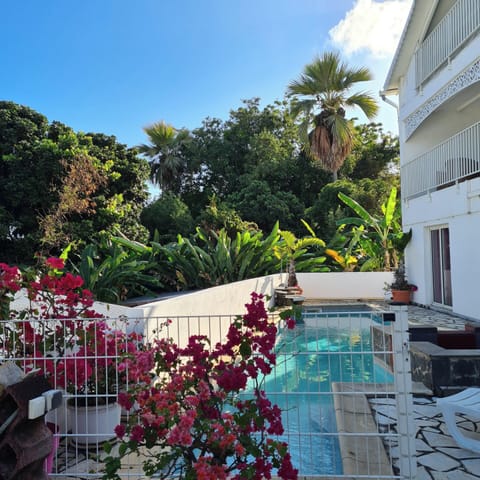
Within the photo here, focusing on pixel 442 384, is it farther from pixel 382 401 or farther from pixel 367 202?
pixel 367 202

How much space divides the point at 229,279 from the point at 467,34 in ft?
29.6

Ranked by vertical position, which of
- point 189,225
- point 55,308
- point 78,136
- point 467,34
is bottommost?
point 55,308

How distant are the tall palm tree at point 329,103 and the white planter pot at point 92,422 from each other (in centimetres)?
1719

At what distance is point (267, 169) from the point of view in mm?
24625

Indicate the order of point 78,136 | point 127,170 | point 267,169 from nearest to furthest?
point 78,136 → point 127,170 → point 267,169

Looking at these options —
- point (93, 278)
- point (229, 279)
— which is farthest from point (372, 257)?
point (93, 278)

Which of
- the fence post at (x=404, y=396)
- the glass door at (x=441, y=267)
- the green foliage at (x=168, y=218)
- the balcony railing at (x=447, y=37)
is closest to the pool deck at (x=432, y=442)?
the fence post at (x=404, y=396)

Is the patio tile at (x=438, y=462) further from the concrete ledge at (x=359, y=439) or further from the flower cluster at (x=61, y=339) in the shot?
the flower cluster at (x=61, y=339)

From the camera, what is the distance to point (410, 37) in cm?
1273

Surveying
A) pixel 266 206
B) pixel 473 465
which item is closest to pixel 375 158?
pixel 266 206

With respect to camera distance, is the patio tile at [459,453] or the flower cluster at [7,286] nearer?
the patio tile at [459,453]

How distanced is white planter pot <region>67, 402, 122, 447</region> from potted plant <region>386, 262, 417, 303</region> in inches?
443

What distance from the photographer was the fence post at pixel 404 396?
2.68 m

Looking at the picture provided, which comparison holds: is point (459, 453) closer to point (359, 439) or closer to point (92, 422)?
point (359, 439)
